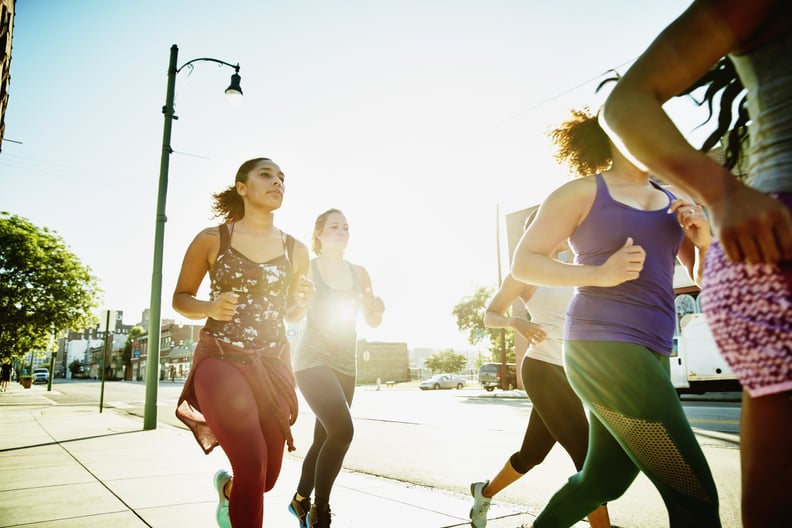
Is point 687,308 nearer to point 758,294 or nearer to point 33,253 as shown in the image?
point 758,294

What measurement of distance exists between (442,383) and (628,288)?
44.1 metres

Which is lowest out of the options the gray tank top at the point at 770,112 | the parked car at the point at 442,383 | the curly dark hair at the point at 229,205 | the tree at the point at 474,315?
the parked car at the point at 442,383

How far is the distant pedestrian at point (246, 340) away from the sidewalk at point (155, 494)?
1.54 metres

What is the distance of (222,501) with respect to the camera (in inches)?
106

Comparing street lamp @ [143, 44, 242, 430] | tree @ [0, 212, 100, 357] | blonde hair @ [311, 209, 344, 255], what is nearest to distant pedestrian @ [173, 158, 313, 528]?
blonde hair @ [311, 209, 344, 255]

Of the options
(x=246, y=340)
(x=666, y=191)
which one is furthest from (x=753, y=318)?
(x=246, y=340)

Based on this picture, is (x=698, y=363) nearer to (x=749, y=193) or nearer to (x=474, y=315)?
(x=749, y=193)

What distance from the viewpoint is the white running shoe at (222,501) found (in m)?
2.50

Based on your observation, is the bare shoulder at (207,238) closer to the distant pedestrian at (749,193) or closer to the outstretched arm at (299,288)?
the outstretched arm at (299,288)

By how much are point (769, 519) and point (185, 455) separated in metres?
7.09

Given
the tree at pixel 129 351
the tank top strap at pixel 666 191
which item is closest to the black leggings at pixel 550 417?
the tank top strap at pixel 666 191

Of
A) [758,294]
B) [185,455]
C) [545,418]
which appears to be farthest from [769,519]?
[185,455]

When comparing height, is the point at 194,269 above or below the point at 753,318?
above

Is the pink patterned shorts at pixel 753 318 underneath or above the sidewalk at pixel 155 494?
above
